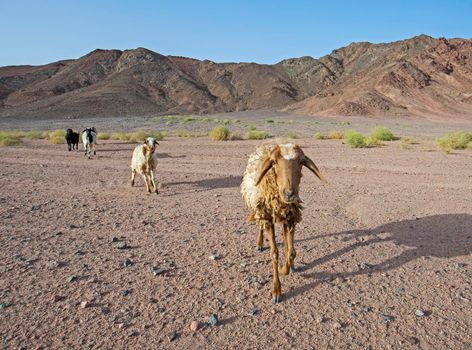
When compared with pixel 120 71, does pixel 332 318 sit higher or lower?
lower

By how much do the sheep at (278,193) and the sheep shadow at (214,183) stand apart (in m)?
5.67

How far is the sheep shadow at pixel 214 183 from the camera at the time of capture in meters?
11.6

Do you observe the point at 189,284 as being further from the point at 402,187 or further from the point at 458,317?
the point at 402,187

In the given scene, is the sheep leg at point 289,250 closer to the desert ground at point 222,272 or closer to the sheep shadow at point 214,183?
the desert ground at point 222,272

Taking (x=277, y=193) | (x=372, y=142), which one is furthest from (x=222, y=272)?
(x=372, y=142)

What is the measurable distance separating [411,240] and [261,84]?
135 m

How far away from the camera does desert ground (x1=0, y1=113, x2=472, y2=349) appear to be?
4133mm

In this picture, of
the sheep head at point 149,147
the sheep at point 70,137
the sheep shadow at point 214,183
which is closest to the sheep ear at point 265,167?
the sheep shadow at point 214,183

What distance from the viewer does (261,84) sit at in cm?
13762

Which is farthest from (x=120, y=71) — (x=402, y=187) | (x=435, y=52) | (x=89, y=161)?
(x=402, y=187)

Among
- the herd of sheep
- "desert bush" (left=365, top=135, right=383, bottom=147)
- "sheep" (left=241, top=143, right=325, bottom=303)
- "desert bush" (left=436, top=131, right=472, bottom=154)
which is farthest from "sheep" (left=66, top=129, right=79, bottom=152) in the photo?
"desert bush" (left=436, top=131, right=472, bottom=154)

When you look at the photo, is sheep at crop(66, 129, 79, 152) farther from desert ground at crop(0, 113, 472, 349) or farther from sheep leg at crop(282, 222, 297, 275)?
sheep leg at crop(282, 222, 297, 275)

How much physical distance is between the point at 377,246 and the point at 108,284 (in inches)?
170

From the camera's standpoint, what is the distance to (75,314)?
4422 millimetres
